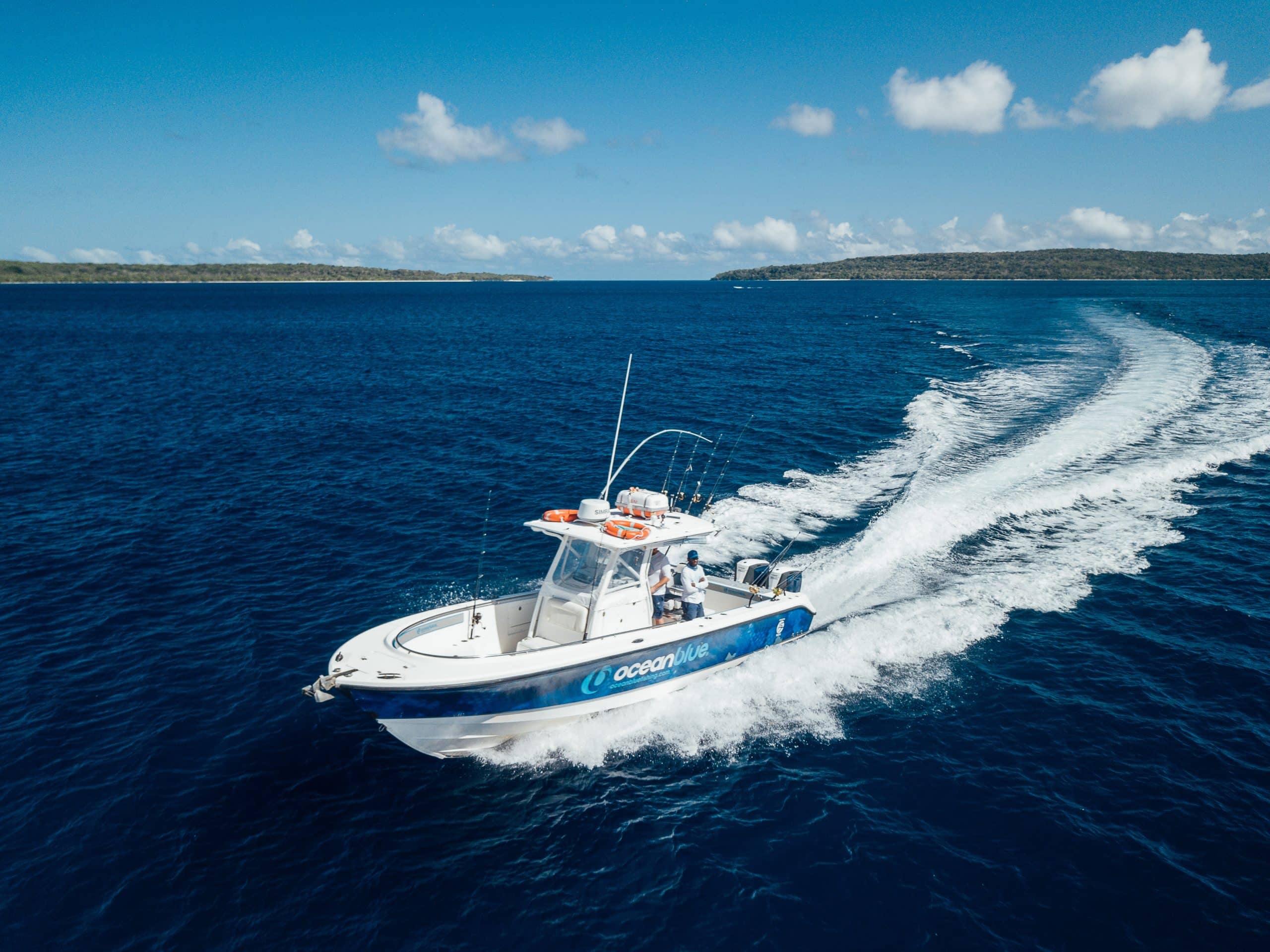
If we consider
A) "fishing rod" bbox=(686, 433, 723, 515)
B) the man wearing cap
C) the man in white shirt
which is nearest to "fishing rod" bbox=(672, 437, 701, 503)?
"fishing rod" bbox=(686, 433, 723, 515)

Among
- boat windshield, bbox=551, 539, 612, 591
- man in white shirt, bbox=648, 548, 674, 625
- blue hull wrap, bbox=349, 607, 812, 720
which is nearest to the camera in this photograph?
blue hull wrap, bbox=349, 607, 812, 720

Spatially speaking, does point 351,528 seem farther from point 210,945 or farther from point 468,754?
point 210,945

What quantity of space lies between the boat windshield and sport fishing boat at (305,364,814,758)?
0.03 meters

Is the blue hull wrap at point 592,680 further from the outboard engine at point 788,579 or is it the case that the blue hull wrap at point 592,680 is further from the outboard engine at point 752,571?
the outboard engine at point 752,571

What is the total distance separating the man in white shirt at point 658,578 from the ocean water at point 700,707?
252 cm

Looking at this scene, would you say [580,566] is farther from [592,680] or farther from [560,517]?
[592,680]

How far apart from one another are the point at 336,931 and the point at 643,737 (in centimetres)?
689

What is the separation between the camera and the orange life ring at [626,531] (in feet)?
54.6

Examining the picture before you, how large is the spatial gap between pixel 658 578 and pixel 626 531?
2.44 m

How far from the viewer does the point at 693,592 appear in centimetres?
1820

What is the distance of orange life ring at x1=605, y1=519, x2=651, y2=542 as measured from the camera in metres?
16.7

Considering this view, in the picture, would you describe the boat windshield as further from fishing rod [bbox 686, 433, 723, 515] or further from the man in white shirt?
fishing rod [bbox 686, 433, 723, 515]

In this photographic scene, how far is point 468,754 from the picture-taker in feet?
50.6

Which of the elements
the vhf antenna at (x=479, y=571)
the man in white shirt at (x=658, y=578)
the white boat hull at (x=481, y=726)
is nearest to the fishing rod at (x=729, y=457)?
the vhf antenna at (x=479, y=571)
